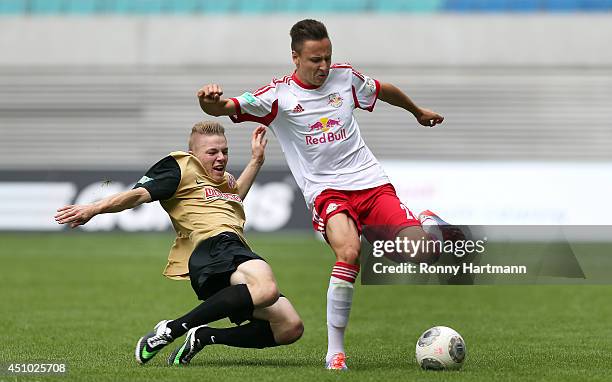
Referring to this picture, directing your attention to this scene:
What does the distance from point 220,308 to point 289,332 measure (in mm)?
562

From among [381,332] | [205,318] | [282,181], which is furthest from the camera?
[282,181]

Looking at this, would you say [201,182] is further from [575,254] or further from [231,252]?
[575,254]

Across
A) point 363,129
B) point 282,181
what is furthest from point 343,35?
point 282,181

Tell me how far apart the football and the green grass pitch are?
0.30ft

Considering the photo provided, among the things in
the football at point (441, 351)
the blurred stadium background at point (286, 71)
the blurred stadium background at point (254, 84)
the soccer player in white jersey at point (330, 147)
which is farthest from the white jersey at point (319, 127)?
the blurred stadium background at point (286, 71)

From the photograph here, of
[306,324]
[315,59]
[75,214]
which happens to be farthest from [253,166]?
[306,324]

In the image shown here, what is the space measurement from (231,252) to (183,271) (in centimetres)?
38

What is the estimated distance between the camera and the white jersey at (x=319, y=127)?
7.37 m

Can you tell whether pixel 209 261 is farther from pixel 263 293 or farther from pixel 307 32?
pixel 307 32

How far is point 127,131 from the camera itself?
1129 inches

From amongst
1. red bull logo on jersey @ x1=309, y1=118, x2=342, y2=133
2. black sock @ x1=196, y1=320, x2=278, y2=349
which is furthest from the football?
red bull logo on jersey @ x1=309, y1=118, x2=342, y2=133

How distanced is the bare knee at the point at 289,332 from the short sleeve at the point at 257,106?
1.32m

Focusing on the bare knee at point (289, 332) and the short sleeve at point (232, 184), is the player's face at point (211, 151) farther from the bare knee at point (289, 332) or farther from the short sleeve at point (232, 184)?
the bare knee at point (289, 332)

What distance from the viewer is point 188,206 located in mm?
7336
